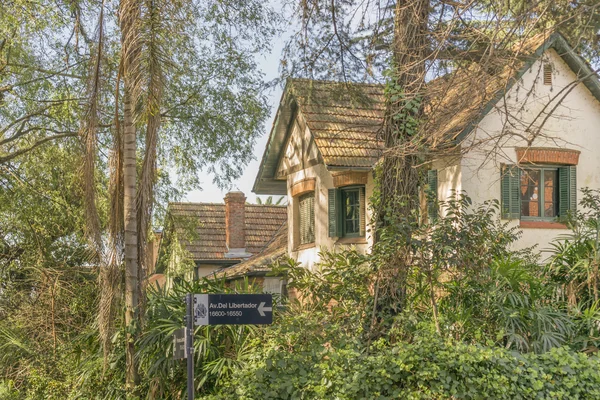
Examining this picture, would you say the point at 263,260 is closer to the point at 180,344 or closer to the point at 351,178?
the point at 351,178

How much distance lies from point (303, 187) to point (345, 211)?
171 centimetres

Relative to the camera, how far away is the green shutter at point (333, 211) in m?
22.4

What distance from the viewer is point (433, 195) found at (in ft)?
43.3

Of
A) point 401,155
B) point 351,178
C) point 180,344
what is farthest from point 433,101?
point 351,178

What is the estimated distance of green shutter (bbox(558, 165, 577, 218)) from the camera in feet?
64.4

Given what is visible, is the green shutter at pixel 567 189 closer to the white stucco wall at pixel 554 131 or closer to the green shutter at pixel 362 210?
the white stucco wall at pixel 554 131

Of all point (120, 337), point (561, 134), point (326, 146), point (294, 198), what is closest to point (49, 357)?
point (120, 337)

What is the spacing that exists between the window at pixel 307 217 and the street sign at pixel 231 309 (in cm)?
1371

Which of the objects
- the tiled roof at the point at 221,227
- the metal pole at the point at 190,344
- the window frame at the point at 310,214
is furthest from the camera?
the tiled roof at the point at 221,227

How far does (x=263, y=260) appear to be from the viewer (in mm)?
27328

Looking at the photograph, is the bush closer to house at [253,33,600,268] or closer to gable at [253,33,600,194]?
gable at [253,33,600,194]

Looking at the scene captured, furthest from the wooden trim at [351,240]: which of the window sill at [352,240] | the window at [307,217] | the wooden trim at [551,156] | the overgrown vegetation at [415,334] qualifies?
the overgrown vegetation at [415,334]

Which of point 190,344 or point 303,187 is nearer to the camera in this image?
point 190,344

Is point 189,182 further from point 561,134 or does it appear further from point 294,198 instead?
point 561,134
